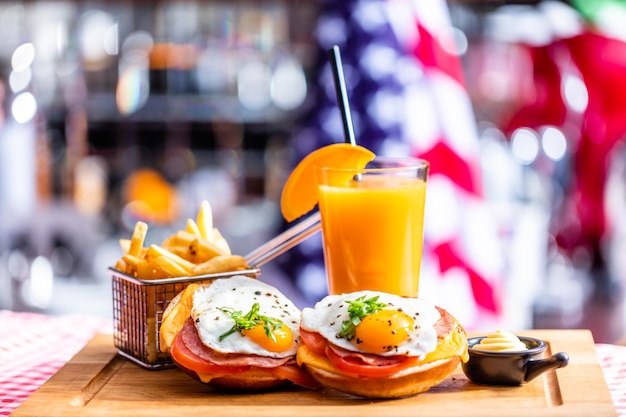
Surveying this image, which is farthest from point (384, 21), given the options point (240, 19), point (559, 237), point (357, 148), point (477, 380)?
point (240, 19)

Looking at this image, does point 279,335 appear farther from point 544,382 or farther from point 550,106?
point 550,106

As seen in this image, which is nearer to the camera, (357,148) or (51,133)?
(357,148)

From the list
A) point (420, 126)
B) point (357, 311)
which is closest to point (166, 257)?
point (357, 311)

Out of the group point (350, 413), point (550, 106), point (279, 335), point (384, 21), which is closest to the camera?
point (350, 413)

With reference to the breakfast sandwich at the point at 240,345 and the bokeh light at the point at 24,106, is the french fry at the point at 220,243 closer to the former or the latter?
the breakfast sandwich at the point at 240,345

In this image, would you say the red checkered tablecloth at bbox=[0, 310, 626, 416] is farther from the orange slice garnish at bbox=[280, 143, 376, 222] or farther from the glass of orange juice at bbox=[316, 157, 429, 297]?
the orange slice garnish at bbox=[280, 143, 376, 222]

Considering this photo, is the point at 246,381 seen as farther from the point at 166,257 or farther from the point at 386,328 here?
the point at 166,257
